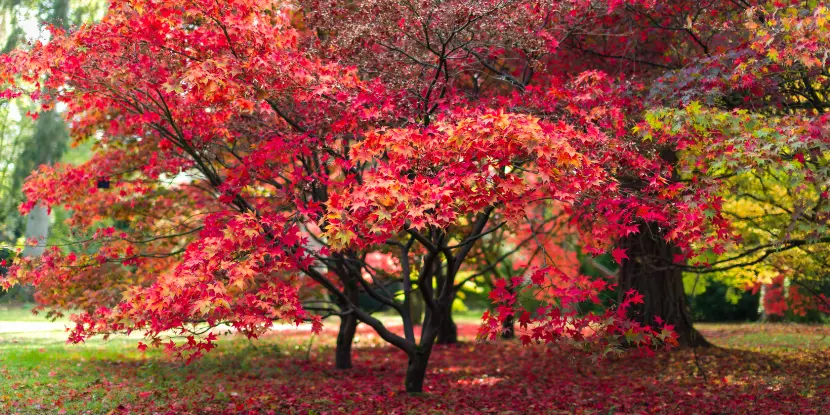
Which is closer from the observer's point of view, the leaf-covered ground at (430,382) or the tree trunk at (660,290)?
the leaf-covered ground at (430,382)

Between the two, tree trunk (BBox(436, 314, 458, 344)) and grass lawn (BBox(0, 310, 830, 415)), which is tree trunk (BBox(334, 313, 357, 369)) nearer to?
grass lawn (BBox(0, 310, 830, 415))

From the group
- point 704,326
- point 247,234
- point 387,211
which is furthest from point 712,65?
point 704,326

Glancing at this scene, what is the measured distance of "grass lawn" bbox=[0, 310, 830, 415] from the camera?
25.0 feet

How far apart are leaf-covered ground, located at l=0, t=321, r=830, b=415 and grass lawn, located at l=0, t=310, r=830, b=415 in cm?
2

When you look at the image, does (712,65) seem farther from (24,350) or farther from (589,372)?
(24,350)

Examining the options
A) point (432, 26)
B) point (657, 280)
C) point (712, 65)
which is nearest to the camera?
point (432, 26)

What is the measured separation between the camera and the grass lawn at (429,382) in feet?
25.0

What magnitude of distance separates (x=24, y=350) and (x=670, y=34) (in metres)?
11.5

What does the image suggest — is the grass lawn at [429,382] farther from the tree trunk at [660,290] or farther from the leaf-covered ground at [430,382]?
the tree trunk at [660,290]

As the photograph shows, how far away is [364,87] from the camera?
664 cm

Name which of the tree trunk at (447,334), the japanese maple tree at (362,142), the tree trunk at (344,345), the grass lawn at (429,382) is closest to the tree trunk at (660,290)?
the grass lawn at (429,382)

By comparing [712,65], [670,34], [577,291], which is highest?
[670,34]

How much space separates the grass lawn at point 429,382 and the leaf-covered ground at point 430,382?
0.02 metres

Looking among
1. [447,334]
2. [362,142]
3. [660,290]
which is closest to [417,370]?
[362,142]
